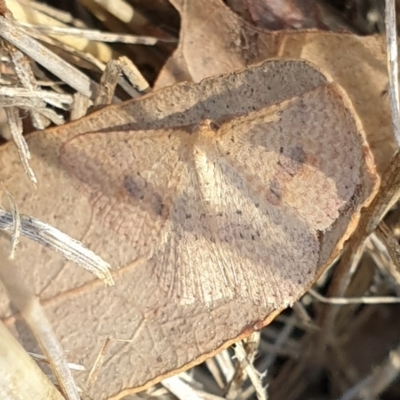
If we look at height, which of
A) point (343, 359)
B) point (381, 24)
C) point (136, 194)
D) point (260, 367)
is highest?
point (381, 24)

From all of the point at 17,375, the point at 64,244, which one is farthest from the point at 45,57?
the point at 17,375

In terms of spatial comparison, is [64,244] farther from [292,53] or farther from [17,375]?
[292,53]

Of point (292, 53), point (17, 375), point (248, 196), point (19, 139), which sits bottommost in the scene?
point (17, 375)

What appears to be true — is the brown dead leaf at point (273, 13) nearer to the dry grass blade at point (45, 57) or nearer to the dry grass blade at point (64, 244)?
the dry grass blade at point (45, 57)

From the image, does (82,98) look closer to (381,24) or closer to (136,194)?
(136,194)

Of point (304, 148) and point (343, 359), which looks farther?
point (343, 359)

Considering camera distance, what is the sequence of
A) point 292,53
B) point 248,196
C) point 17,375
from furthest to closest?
point 292,53
point 248,196
point 17,375

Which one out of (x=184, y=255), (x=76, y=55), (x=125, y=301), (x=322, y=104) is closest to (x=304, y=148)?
(x=322, y=104)
